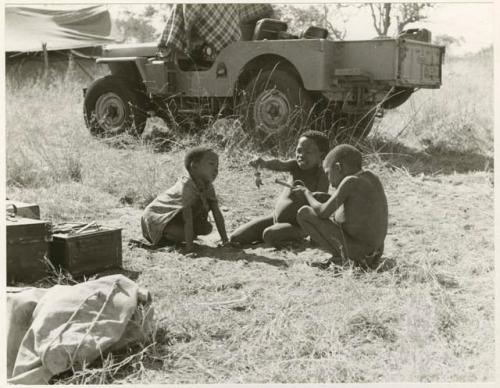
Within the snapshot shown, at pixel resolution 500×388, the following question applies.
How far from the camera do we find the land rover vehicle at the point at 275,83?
707 centimetres

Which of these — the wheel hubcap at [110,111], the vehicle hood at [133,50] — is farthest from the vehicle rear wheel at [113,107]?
the vehicle hood at [133,50]

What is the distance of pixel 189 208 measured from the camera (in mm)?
4668

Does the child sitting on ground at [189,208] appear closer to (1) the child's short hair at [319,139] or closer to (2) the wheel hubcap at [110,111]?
(1) the child's short hair at [319,139]

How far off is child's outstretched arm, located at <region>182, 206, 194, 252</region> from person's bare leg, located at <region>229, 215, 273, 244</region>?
355mm

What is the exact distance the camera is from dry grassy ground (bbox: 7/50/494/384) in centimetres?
279

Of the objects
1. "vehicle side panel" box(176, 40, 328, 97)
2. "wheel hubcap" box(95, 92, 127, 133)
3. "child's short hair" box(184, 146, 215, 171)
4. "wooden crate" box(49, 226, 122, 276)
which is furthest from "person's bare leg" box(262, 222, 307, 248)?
"wheel hubcap" box(95, 92, 127, 133)

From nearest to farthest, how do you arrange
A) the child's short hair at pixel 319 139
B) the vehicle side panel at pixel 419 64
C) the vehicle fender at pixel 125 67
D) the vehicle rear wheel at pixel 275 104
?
the child's short hair at pixel 319 139 < the vehicle side panel at pixel 419 64 < the vehicle rear wheel at pixel 275 104 < the vehicle fender at pixel 125 67

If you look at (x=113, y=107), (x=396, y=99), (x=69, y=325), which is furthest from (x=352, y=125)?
(x=69, y=325)

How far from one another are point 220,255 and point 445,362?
2084mm

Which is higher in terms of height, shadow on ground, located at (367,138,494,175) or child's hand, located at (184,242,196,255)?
shadow on ground, located at (367,138,494,175)

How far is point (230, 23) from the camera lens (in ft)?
25.8

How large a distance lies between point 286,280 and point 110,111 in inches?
210

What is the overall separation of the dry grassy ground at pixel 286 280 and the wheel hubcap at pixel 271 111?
11.8 inches

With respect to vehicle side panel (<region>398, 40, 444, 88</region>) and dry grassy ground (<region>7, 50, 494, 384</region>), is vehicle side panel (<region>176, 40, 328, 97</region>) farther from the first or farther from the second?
vehicle side panel (<region>398, 40, 444, 88</region>)
